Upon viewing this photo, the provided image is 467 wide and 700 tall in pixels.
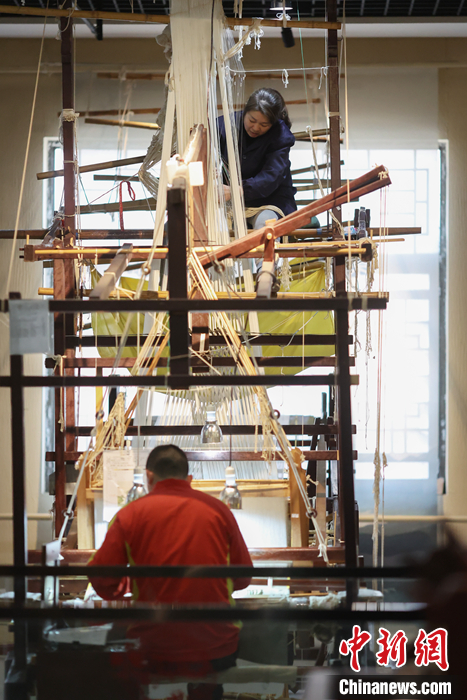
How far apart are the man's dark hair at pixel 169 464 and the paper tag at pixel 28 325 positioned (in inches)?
19.5

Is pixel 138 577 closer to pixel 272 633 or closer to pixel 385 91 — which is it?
pixel 272 633

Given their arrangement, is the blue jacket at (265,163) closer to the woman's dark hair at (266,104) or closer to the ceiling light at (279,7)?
the woman's dark hair at (266,104)

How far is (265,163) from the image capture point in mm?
4023

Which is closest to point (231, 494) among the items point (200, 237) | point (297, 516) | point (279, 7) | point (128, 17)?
point (297, 516)

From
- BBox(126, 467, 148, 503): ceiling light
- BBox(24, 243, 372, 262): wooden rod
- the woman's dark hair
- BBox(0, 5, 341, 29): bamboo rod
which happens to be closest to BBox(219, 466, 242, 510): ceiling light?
BBox(126, 467, 148, 503): ceiling light

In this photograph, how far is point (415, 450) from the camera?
5828 mm

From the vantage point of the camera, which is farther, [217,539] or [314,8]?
[314,8]

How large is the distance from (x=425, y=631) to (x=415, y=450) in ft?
14.2

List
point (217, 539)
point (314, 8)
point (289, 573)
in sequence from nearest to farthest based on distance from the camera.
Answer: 1. point (289, 573)
2. point (217, 539)
3. point (314, 8)

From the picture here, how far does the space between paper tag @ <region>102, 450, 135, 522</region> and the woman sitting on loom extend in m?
1.66

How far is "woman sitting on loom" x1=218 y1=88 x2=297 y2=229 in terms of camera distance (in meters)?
3.88

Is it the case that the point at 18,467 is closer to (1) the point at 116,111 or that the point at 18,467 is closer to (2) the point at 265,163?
(2) the point at 265,163

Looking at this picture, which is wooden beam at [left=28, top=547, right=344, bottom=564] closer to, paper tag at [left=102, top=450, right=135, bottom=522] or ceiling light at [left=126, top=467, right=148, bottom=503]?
paper tag at [left=102, top=450, right=135, bottom=522]

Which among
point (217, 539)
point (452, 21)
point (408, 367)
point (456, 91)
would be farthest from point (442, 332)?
point (217, 539)
